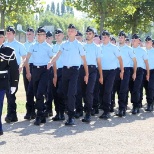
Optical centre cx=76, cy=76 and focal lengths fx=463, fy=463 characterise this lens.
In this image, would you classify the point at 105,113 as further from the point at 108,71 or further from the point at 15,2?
the point at 15,2

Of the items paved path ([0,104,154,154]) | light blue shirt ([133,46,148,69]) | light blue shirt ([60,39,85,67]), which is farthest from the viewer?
light blue shirt ([133,46,148,69])

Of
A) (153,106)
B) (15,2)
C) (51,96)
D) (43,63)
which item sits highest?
(15,2)

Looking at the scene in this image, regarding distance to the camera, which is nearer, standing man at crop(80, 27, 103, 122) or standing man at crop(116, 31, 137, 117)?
standing man at crop(80, 27, 103, 122)

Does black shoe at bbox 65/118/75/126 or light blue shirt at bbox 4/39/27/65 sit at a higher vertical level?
light blue shirt at bbox 4/39/27/65

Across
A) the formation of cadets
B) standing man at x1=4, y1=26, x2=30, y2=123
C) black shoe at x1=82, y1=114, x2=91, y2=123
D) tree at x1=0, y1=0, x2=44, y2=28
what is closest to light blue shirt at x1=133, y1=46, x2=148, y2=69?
the formation of cadets

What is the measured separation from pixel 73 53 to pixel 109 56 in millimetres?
1405

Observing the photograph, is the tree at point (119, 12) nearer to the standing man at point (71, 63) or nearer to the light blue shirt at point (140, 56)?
the light blue shirt at point (140, 56)

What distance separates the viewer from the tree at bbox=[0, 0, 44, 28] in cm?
2102

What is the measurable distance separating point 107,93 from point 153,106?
310 centimetres

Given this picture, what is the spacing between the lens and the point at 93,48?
9844 millimetres

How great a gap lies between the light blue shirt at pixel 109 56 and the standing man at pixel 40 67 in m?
1.51

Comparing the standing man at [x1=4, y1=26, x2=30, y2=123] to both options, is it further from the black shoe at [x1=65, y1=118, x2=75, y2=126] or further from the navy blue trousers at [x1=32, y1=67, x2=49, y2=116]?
the black shoe at [x1=65, y1=118, x2=75, y2=126]

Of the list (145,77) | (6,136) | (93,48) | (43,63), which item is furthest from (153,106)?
(6,136)

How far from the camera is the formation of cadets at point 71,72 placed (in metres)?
9.22
